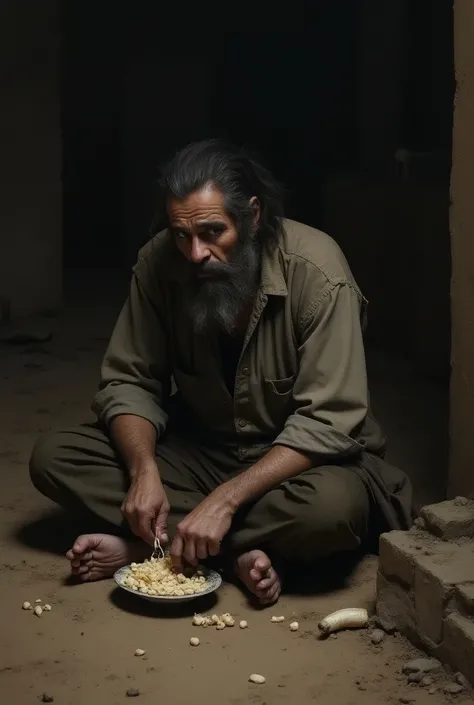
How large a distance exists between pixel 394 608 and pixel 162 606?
76 cm

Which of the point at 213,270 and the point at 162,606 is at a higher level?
the point at 213,270

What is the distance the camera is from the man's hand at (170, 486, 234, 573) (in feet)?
11.8

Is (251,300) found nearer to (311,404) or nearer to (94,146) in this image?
(311,404)

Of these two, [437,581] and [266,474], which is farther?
[266,474]

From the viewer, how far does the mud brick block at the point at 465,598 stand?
3199 mm

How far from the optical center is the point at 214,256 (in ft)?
12.6

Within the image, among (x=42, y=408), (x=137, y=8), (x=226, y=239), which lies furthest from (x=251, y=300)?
(x=137, y=8)

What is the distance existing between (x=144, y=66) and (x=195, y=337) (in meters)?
6.85

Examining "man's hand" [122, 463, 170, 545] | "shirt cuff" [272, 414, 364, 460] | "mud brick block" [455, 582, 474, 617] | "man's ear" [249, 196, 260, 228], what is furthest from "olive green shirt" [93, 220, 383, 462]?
"mud brick block" [455, 582, 474, 617]

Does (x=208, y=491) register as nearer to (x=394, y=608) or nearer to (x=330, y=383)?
(x=330, y=383)

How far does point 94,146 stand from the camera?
1157cm

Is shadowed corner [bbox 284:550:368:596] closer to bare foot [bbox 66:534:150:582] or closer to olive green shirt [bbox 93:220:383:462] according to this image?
olive green shirt [bbox 93:220:383:462]

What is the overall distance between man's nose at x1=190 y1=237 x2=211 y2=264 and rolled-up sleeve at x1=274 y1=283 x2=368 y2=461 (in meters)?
0.39

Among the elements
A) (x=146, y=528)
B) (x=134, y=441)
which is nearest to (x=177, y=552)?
(x=146, y=528)
